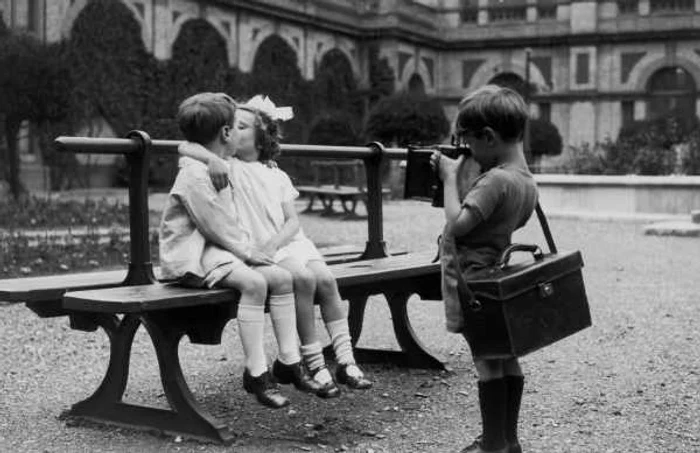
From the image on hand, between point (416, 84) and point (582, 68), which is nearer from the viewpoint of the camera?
point (582, 68)

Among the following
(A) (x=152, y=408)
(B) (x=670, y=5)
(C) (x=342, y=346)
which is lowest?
(A) (x=152, y=408)

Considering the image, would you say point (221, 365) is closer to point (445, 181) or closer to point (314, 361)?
point (314, 361)

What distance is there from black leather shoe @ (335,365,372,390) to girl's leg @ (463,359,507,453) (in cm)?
58

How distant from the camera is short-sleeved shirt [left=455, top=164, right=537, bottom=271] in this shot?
337 cm

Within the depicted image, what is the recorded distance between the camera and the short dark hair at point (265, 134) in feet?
14.0

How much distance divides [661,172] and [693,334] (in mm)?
13116

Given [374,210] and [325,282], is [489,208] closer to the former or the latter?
[325,282]

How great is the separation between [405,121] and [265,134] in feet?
69.6

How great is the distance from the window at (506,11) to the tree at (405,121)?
41.7 feet

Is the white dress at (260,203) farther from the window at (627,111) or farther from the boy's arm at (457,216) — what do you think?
the window at (627,111)

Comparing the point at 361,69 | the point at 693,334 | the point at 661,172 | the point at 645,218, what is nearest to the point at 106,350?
the point at 693,334

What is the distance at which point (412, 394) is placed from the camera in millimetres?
4809

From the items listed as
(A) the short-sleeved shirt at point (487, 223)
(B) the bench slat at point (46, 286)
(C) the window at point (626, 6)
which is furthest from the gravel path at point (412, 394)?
(C) the window at point (626, 6)

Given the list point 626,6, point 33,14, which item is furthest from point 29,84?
point 626,6
